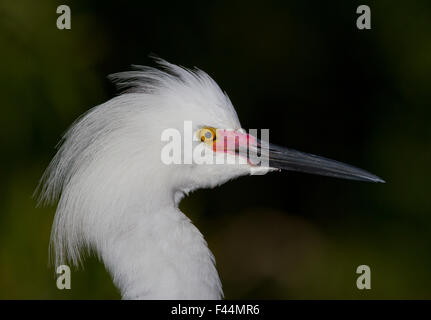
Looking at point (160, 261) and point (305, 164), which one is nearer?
point (160, 261)

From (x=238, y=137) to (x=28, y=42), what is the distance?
4.40 feet

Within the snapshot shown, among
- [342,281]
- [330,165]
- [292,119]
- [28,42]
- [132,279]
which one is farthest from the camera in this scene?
[292,119]

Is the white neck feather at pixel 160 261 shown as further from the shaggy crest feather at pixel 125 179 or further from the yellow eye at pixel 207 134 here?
the yellow eye at pixel 207 134

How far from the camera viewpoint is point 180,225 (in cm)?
137

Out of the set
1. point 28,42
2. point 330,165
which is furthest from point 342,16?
point 28,42

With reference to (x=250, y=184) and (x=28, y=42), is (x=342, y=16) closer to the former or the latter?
(x=250, y=184)

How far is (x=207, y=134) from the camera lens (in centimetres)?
143

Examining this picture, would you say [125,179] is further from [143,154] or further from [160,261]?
[160,261]

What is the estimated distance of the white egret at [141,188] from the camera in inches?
52.6

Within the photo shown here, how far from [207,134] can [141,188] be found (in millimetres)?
253

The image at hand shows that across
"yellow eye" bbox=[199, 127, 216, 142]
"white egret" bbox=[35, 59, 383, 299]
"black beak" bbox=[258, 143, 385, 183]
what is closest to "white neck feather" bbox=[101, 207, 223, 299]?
"white egret" bbox=[35, 59, 383, 299]

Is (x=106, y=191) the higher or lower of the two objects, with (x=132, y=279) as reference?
higher

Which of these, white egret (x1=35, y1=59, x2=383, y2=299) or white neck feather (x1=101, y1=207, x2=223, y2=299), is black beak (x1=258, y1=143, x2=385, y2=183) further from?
white neck feather (x1=101, y1=207, x2=223, y2=299)

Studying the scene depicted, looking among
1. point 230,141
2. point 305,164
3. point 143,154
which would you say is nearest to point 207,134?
point 230,141
